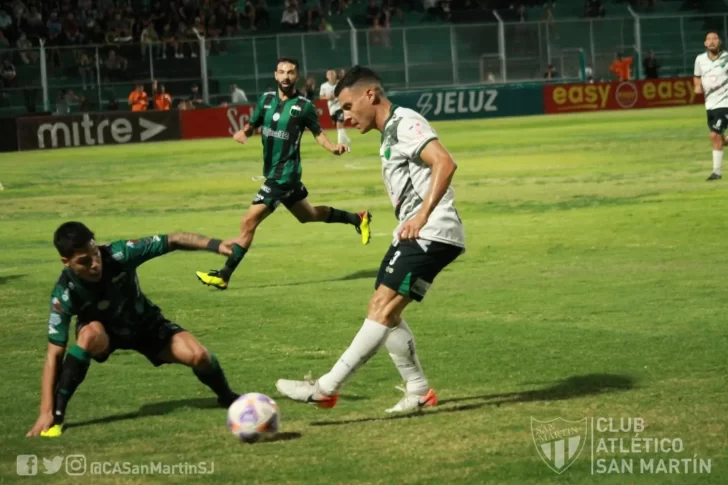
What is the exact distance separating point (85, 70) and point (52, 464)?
116 feet

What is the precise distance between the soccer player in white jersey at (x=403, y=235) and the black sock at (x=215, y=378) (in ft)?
1.42

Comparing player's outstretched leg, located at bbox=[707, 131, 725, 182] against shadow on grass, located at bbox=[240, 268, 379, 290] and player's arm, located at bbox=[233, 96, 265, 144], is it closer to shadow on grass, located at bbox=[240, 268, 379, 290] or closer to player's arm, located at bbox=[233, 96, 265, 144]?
shadow on grass, located at bbox=[240, 268, 379, 290]

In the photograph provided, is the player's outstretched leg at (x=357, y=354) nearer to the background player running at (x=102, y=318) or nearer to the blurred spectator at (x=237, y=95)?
the background player running at (x=102, y=318)

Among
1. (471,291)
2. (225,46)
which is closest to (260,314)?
(471,291)

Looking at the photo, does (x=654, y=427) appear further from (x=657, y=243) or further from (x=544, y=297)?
(x=657, y=243)

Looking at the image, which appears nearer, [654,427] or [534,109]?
[654,427]

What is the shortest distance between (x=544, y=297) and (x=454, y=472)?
5.42 meters

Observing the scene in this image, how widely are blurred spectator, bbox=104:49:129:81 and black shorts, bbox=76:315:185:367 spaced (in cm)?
3436

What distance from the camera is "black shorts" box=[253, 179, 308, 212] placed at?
13578 mm

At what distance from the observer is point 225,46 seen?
42.3 metres

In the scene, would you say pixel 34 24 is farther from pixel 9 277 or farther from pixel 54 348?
pixel 54 348

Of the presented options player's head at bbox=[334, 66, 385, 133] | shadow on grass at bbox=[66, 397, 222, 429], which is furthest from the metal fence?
player's head at bbox=[334, 66, 385, 133]

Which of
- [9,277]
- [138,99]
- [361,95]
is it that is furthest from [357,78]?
[138,99]

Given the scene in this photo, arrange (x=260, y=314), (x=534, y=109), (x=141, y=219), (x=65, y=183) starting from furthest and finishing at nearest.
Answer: (x=534, y=109)
(x=65, y=183)
(x=141, y=219)
(x=260, y=314)
